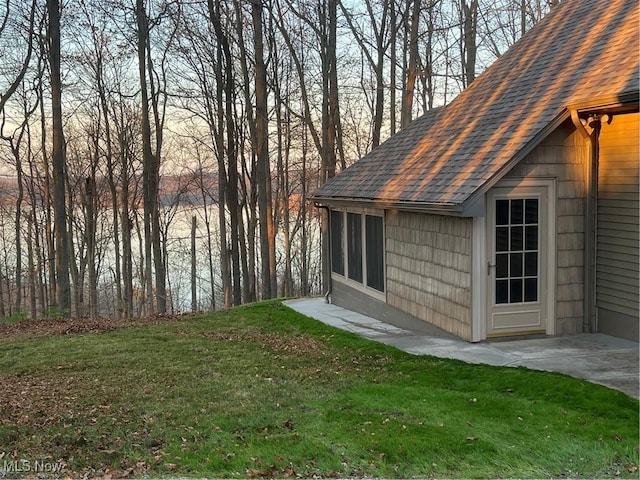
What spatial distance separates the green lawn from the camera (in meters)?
4.55

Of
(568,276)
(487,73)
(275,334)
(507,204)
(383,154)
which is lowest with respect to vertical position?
(275,334)

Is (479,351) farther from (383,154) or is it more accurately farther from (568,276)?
(383,154)

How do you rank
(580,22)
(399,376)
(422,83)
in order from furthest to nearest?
1. (422,83)
2. (580,22)
3. (399,376)

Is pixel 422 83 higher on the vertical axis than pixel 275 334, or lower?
higher

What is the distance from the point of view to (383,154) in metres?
12.8

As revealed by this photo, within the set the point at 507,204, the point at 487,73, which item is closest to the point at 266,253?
the point at 487,73

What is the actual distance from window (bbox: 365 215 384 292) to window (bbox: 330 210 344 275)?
1359mm

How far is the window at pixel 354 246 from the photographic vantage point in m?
12.4

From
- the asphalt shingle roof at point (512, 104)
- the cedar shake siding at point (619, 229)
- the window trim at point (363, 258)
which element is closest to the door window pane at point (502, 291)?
the cedar shake siding at point (619, 229)

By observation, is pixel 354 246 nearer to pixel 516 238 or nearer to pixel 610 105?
pixel 516 238

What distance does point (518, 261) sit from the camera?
8484mm

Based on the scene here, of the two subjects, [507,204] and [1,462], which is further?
[507,204]

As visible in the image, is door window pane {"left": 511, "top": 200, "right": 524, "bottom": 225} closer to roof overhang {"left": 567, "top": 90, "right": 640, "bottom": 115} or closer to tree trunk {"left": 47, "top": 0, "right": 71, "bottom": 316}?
roof overhang {"left": 567, "top": 90, "right": 640, "bottom": 115}

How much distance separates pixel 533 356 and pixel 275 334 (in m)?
4.72
